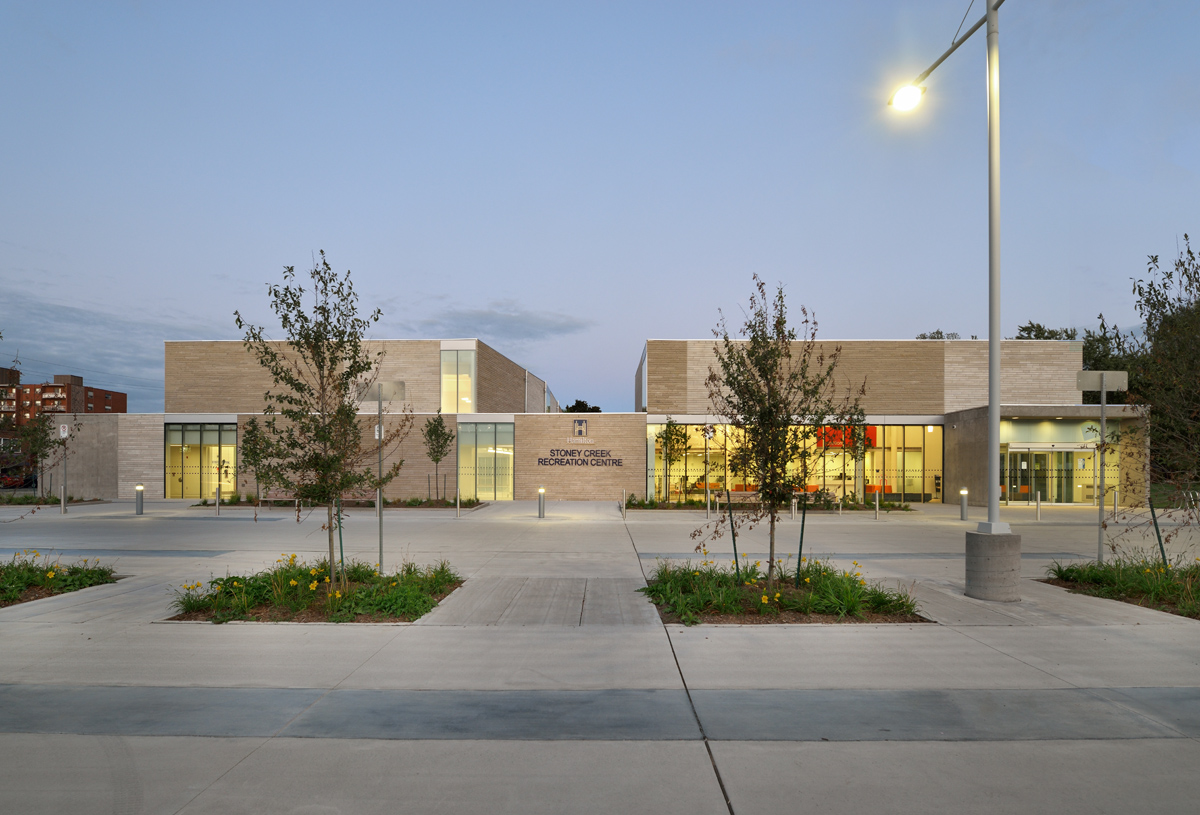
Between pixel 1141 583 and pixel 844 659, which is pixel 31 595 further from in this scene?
pixel 1141 583

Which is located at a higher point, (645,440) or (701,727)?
(645,440)

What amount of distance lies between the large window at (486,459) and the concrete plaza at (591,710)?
71.9ft

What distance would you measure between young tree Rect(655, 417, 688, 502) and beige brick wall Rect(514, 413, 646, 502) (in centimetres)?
139

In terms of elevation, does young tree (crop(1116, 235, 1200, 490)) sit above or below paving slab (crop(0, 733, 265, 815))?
above

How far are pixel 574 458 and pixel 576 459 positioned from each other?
0.34ft

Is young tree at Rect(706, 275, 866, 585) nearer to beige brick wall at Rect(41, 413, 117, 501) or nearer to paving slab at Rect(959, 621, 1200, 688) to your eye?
paving slab at Rect(959, 621, 1200, 688)

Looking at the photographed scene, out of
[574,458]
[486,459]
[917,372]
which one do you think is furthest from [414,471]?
[917,372]

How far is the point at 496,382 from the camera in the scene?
125 feet

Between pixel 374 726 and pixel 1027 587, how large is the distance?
9.62 meters

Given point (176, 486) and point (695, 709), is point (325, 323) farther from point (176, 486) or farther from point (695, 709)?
point (176, 486)

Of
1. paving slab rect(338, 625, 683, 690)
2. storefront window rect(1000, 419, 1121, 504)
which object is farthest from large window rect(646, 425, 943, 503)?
paving slab rect(338, 625, 683, 690)

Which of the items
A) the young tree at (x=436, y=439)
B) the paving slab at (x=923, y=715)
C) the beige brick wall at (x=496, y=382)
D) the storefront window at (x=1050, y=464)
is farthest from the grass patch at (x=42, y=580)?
the storefront window at (x=1050, y=464)

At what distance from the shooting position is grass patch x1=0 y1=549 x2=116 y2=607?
9.30 m

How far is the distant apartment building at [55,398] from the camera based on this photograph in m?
10.8
